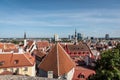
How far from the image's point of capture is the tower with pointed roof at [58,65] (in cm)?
3794

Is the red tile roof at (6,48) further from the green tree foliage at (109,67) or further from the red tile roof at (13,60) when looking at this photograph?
the green tree foliage at (109,67)

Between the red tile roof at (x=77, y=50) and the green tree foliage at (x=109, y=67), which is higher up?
the green tree foliage at (x=109, y=67)

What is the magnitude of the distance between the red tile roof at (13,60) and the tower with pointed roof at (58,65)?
7.51 metres

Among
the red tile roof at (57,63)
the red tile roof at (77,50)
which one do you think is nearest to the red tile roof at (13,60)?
the red tile roof at (57,63)

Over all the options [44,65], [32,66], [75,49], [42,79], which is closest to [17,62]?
[32,66]

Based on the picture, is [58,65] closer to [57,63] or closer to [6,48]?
[57,63]

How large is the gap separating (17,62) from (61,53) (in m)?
11.0

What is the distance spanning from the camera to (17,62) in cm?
4759

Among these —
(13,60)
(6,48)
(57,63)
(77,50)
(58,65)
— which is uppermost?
(6,48)

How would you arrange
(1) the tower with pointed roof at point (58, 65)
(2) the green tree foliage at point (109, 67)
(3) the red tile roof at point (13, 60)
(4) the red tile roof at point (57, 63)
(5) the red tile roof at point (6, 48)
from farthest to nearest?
(5) the red tile roof at point (6, 48)
(3) the red tile roof at point (13, 60)
(4) the red tile roof at point (57, 63)
(1) the tower with pointed roof at point (58, 65)
(2) the green tree foliage at point (109, 67)

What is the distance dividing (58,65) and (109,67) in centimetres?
1083

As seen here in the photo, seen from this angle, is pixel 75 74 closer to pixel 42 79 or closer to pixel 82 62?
pixel 82 62

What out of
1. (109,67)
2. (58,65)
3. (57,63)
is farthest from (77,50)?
(109,67)

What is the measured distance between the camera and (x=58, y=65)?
3822 cm
